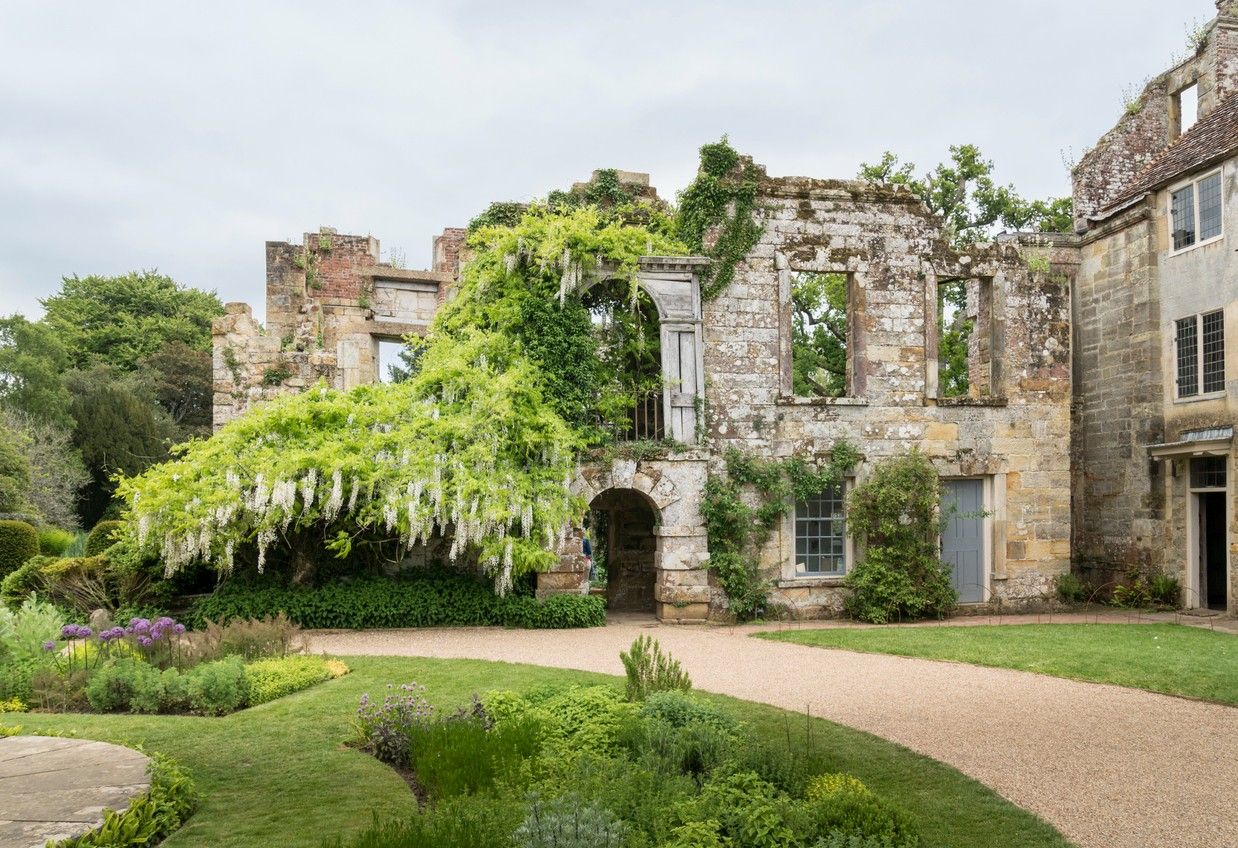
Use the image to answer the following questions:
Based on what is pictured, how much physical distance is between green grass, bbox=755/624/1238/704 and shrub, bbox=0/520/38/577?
15.3 metres

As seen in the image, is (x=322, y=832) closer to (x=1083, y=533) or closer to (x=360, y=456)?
(x=360, y=456)

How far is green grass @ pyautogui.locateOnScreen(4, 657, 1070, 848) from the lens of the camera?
16.1 feet

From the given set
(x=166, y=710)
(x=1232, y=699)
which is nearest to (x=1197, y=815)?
(x=1232, y=699)

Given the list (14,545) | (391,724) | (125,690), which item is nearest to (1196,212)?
(391,724)

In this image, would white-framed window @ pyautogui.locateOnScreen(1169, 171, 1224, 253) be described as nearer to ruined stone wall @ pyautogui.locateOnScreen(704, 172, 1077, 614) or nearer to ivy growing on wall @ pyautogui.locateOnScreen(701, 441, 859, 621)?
ruined stone wall @ pyautogui.locateOnScreen(704, 172, 1077, 614)

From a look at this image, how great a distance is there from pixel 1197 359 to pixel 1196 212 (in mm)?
2488

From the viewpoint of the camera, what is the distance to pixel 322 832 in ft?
15.8

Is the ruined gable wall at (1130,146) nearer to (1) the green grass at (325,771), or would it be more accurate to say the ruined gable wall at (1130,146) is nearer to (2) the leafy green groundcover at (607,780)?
(1) the green grass at (325,771)

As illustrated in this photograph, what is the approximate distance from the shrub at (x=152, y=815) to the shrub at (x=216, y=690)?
2.29m

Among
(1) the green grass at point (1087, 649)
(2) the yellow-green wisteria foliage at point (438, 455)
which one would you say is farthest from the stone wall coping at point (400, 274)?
(1) the green grass at point (1087, 649)

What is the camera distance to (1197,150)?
15430 millimetres

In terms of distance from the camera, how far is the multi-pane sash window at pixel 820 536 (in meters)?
15.0

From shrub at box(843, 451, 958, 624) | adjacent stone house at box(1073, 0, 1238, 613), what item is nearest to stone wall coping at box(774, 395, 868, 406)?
shrub at box(843, 451, 958, 624)

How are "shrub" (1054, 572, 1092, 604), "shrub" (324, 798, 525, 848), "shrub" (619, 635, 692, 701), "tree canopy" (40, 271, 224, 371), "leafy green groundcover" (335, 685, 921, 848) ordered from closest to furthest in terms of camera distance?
"shrub" (324, 798, 525, 848) → "leafy green groundcover" (335, 685, 921, 848) → "shrub" (619, 635, 692, 701) → "shrub" (1054, 572, 1092, 604) → "tree canopy" (40, 271, 224, 371)
